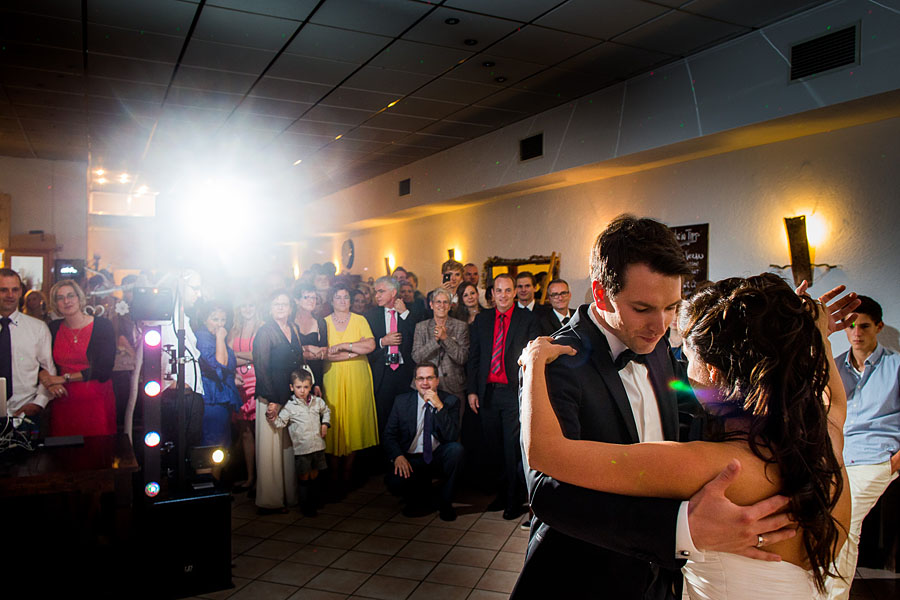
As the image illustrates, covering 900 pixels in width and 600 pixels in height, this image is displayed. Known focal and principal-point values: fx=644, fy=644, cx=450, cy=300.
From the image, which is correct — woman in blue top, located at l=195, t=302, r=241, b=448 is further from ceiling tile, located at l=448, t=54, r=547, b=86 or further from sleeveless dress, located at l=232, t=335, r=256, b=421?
ceiling tile, located at l=448, t=54, r=547, b=86

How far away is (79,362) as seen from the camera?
13.4ft

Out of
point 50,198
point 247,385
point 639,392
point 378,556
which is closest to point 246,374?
point 247,385

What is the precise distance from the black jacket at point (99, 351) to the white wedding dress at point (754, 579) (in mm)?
3891

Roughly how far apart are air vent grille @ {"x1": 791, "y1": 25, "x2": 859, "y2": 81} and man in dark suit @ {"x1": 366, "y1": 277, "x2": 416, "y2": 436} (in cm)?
340

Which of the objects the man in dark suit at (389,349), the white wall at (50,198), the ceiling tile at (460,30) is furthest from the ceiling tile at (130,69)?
the white wall at (50,198)

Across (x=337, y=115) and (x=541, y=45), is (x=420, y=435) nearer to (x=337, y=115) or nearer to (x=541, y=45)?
(x=541, y=45)

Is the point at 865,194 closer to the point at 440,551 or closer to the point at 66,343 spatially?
the point at 440,551

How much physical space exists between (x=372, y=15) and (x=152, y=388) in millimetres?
2779

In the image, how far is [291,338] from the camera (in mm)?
4695

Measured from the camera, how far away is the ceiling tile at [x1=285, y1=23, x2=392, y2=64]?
15.4ft

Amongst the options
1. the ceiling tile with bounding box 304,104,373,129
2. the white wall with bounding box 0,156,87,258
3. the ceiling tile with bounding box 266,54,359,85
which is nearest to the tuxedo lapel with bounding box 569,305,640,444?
the ceiling tile with bounding box 266,54,359,85

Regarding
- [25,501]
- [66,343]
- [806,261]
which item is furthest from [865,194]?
[25,501]

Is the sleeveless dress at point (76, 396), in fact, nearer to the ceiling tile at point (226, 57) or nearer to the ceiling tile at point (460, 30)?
the ceiling tile at point (226, 57)

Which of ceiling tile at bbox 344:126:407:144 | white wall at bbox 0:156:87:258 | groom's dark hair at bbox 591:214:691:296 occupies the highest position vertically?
ceiling tile at bbox 344:126:407:144
